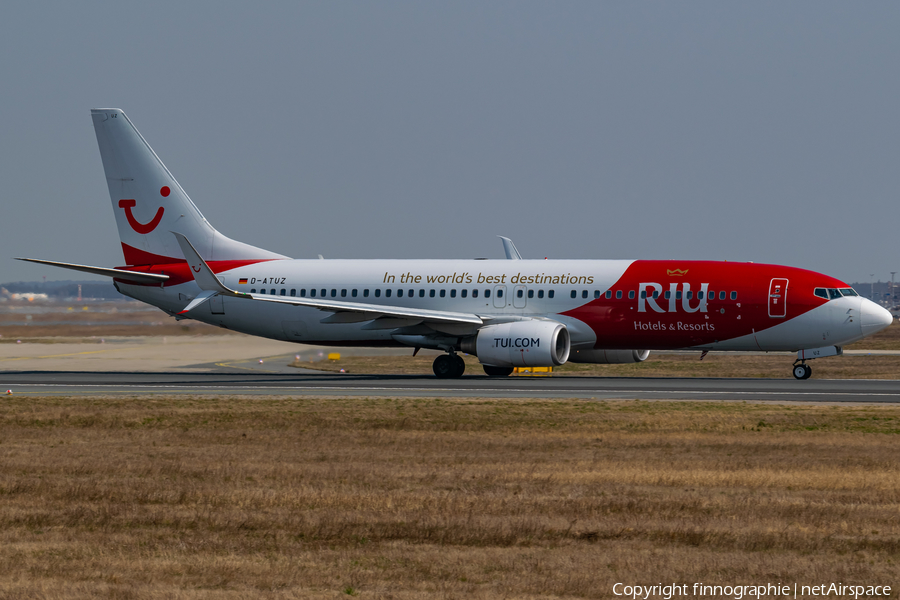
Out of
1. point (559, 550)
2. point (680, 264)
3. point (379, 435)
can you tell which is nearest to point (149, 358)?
point (680, 264)

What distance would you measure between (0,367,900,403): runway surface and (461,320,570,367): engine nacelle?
30.4 inches

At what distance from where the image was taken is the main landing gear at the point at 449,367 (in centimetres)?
4153

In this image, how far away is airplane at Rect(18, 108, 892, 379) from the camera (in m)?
38.5

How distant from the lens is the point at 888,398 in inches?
1262

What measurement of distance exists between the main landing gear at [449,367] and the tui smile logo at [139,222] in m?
13.8

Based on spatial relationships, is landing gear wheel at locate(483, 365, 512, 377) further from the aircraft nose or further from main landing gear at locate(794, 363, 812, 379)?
the aircraft nose

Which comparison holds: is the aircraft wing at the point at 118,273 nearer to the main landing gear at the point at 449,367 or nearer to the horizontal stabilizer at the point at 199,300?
the horizontal stabilizer at the point at 199,300

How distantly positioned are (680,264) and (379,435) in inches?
786

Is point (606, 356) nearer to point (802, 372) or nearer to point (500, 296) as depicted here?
point (500, 296)

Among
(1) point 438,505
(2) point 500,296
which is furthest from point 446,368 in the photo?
(1) point 438,505

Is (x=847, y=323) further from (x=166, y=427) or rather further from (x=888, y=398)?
(x=166, y=427)

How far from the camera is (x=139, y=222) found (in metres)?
46.4

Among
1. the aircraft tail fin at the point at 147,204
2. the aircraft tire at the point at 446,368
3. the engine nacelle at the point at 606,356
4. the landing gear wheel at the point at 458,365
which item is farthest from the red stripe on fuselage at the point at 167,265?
the engine nacelle at the point at 606,356

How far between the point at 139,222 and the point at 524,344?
713 inches
